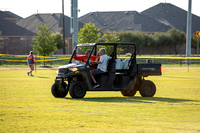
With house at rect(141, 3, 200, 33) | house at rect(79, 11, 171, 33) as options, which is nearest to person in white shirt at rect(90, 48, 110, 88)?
house at rect(79, 11, 171, 33)

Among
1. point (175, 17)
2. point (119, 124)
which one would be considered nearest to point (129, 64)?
point (119, 124)

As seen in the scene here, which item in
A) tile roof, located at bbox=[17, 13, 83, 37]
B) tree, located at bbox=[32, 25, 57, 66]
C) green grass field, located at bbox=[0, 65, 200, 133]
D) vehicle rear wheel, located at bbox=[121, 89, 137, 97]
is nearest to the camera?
green grass field, located at bbox=[0, 65, 200, 133]

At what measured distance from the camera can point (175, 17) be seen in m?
115

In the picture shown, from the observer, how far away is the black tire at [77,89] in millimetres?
13906

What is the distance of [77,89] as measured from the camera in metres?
14.1

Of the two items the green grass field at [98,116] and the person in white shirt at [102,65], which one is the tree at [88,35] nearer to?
the person in white shirt at [102,65]

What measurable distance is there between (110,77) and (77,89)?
1224mm

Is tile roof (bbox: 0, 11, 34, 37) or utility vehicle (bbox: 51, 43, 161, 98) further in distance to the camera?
tile roof (bbox: 0, 11, 34, 37)

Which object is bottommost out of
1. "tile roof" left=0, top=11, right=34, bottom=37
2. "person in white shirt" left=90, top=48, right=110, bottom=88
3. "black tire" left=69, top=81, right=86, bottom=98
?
"black tire" left=69, top=81, right=86, bottom=98

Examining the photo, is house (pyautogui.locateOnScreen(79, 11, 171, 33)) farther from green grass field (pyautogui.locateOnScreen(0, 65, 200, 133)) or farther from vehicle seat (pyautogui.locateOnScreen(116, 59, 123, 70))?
green grass field (pyautogui.locateOnScreen(0, 65, 200, 133))

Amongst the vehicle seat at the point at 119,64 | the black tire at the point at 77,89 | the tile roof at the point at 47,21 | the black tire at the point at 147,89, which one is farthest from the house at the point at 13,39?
the black tire at the point at 77,89

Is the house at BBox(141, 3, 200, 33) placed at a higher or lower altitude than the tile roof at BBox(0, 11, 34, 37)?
higher

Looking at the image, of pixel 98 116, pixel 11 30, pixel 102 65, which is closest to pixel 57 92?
pixel 102 65

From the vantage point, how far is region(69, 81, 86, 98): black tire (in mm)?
13906
